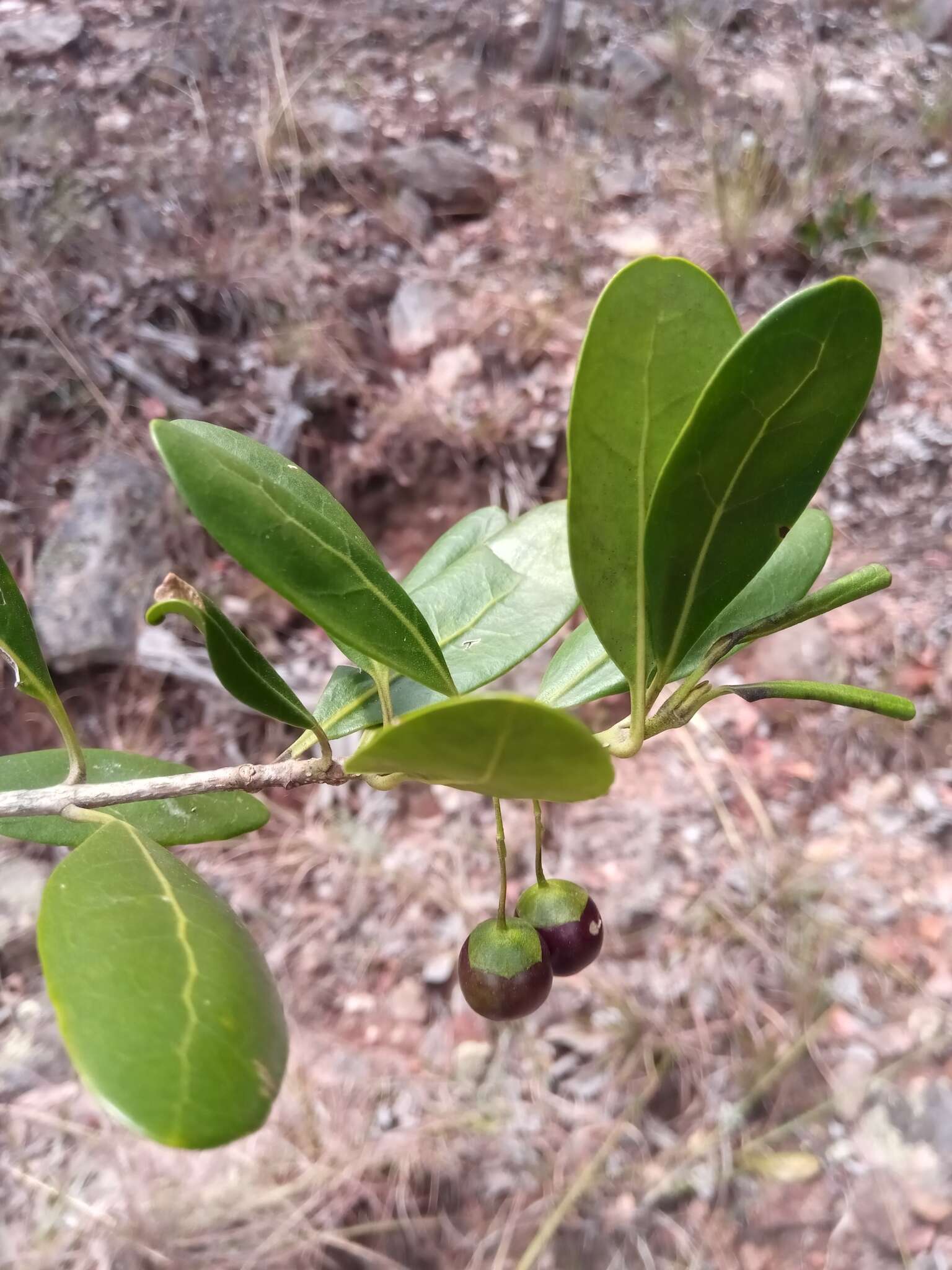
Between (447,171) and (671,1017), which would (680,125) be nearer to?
(447,171)

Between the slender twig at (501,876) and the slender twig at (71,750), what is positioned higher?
the slender twig at (71,750)

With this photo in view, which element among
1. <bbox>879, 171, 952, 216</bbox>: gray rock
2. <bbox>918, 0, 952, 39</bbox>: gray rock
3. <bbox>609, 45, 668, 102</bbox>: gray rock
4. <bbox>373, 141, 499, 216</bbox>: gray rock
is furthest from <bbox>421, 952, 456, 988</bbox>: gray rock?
<bbox>918, 0, 952, 39</bbox>: gray rock

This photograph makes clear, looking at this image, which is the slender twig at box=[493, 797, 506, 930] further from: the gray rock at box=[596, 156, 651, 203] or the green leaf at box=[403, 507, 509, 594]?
the gray rock at box=[596, 156, 651, 203]

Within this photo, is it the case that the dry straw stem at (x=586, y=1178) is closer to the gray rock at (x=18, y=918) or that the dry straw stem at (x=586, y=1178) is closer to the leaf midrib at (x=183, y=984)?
the gray rock at (x=18, y=918)

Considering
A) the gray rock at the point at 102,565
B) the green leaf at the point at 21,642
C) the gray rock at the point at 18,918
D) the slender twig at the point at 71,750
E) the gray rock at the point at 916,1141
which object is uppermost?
the green leaf at the point at 21,642

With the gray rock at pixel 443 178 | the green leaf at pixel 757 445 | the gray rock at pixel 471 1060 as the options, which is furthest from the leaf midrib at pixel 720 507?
the gray rock at pixel 443 178

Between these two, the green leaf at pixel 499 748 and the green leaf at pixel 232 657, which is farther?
the green leaf at pixel 232 657
